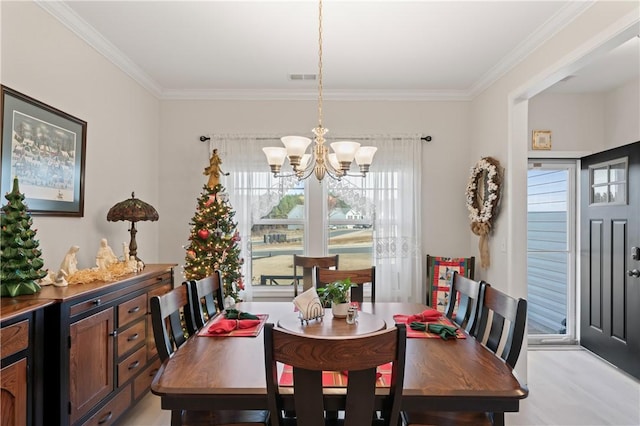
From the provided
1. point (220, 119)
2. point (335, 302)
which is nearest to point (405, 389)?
point (335, 302)

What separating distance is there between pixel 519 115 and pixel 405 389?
284 cm

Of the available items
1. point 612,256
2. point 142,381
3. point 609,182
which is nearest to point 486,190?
point 609,182

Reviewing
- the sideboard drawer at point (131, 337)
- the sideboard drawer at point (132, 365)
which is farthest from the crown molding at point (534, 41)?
the sideboard drawer at point (132, 365)

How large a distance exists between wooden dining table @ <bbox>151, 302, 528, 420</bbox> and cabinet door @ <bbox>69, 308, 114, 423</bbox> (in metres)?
0.72

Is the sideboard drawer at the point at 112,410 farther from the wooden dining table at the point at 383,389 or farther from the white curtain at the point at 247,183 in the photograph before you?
the white curtain at the point at 247,183

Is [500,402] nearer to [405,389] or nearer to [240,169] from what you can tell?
[405,389]

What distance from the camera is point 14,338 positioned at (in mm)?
1667

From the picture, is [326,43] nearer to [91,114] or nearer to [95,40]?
[95,40]

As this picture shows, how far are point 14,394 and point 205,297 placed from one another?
1.00 meters

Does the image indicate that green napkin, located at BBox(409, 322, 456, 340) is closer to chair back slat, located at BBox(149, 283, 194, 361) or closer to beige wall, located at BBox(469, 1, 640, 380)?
chair back slat, located at BBox(149, 283, 194, 361)

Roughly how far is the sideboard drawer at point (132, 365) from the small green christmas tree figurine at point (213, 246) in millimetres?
931

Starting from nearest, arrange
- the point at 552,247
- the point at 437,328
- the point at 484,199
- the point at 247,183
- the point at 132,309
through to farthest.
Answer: the point at 437,328
the point at 132,309
the point at 484,199
the point at 247,183
the point at 552,247

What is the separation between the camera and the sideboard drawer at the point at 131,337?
8.22 feet

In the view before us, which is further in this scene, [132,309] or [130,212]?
[130,212]
